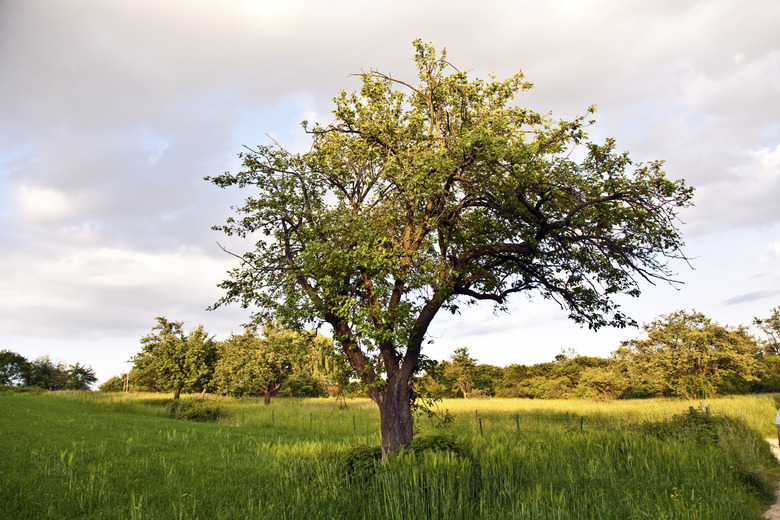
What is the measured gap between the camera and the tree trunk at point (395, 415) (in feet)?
37.3

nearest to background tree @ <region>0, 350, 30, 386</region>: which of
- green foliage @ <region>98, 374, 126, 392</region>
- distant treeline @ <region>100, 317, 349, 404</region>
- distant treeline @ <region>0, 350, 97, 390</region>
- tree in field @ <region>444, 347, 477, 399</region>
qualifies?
distant treeline @ <region>0, 350, 97, 390</region>

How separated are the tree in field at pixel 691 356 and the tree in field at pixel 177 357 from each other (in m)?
45.7

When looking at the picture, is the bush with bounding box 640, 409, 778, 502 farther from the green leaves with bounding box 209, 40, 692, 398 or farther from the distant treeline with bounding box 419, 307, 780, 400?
the distant treeline with bounding box 419, 307, 780, 400

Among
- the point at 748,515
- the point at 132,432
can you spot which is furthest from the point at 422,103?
the point at 132,432

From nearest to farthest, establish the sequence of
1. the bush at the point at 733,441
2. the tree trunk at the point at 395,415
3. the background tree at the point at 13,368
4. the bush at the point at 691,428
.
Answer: the bush at the point at 733,441 < the tree trunk at the point at 395,415 < the bush at the point at 691,428 < the background tree at the point at 13,368

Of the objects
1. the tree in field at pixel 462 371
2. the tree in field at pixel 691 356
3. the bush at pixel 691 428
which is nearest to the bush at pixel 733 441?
the bush at pixel 691 428

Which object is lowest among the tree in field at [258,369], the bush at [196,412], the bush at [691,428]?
the bush at [196,412]

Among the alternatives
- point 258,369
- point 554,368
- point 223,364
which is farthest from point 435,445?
point 554,368

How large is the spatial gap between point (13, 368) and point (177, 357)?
81988 millimetres

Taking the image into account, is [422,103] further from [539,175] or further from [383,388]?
[383,388]

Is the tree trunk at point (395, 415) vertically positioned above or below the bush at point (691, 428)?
above

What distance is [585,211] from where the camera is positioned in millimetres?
11680

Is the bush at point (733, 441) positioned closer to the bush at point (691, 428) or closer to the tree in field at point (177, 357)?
the bush at point (691, 428)

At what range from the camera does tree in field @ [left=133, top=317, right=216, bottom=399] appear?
50.3 metres
